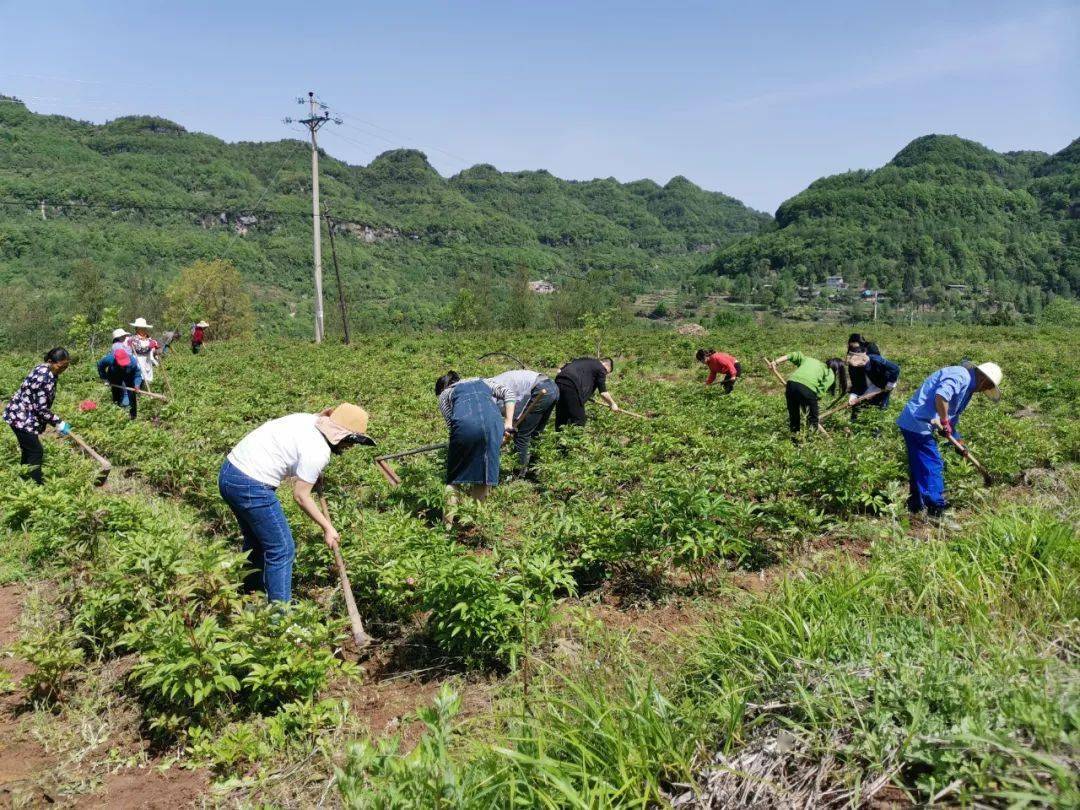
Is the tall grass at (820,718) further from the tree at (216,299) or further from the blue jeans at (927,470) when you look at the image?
the tree at (216,299)

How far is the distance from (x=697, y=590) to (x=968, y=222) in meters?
151

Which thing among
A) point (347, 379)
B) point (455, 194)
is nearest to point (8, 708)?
point (347, 379)

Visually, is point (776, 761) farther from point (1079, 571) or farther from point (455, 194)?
point (455, 194)

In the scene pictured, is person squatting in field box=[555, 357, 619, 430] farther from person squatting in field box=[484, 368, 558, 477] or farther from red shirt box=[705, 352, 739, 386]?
red shirt box=[705, 352, 739, 386]

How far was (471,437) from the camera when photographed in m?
5.79

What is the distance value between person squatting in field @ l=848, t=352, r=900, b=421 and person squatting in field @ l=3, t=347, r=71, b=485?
381 inches

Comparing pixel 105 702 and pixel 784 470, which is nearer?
pixel 105 702

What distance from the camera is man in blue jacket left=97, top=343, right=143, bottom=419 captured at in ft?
35.2

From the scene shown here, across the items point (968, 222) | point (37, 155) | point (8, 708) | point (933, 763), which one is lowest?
point (8, 708)

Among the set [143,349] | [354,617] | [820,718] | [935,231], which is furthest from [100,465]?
[935,231]

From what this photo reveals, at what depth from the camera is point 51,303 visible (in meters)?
56.8

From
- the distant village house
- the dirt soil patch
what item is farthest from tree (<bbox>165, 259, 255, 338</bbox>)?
the distant village house

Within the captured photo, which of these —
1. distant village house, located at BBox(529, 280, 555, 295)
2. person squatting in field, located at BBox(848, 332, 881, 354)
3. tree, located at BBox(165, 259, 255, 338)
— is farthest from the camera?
distant village house, located at BBox(529, 280, 555, 295)

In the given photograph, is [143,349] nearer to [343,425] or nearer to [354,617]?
[343,425]
